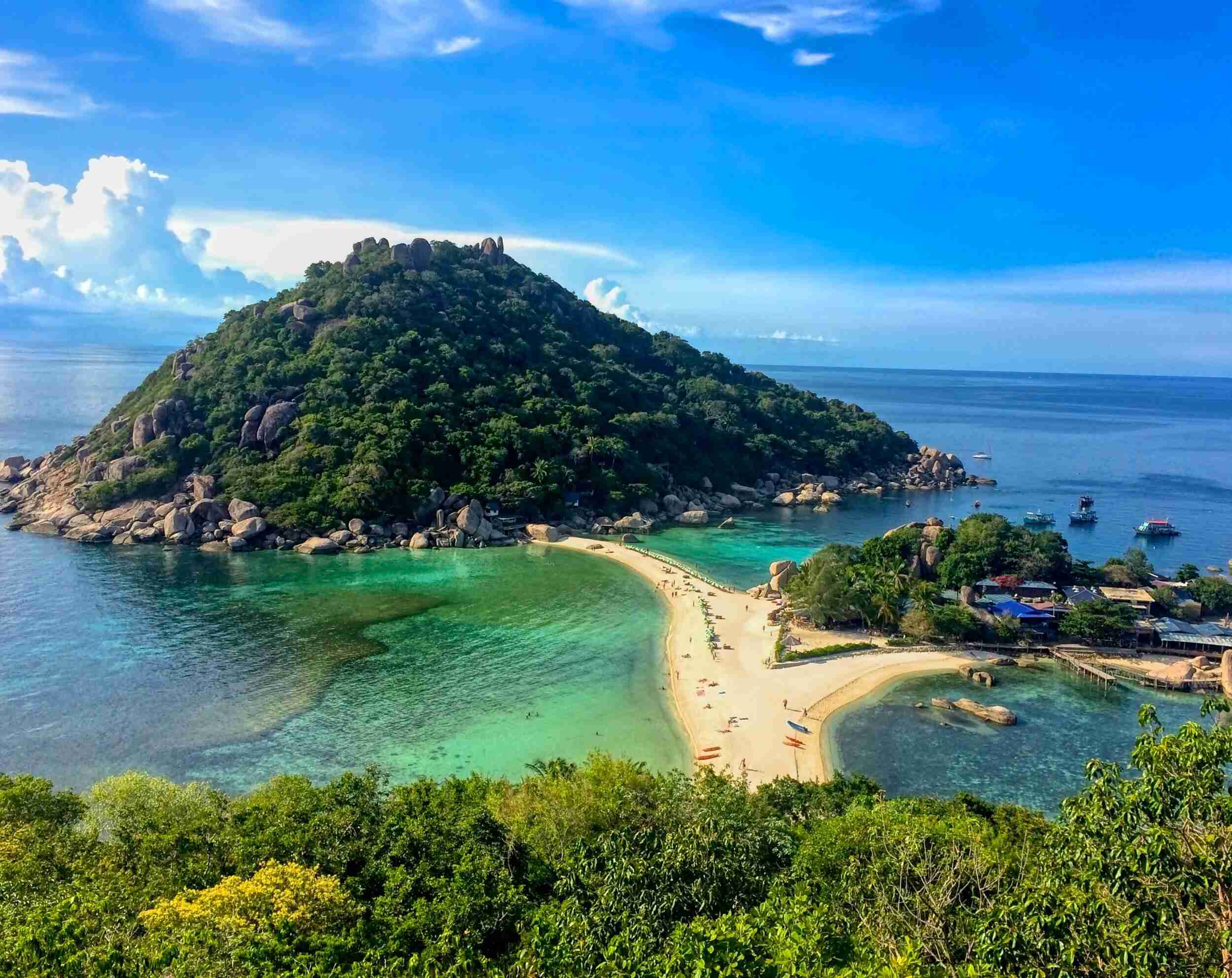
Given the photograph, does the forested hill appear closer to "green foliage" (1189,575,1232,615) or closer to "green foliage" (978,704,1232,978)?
"green foliage" (1189,575,1232,615)

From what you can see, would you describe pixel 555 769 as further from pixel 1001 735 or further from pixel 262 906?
pixel 1001 735

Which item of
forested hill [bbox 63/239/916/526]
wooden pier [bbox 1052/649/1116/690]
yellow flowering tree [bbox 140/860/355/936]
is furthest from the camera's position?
forested hill [bbox 63/239/916/526]

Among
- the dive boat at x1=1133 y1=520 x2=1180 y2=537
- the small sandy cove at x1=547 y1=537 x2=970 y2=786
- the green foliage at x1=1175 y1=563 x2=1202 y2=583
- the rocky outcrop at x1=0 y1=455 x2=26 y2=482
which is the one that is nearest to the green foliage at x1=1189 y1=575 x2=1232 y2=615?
the green foliage at x1=1175 y1=563 x2=1202 y2=583

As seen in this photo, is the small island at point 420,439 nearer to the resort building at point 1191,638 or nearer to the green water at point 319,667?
the green water at point 319,667

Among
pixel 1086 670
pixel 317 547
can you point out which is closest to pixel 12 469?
pixel 317 547

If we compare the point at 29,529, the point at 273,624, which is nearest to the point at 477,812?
the point at 273,624
